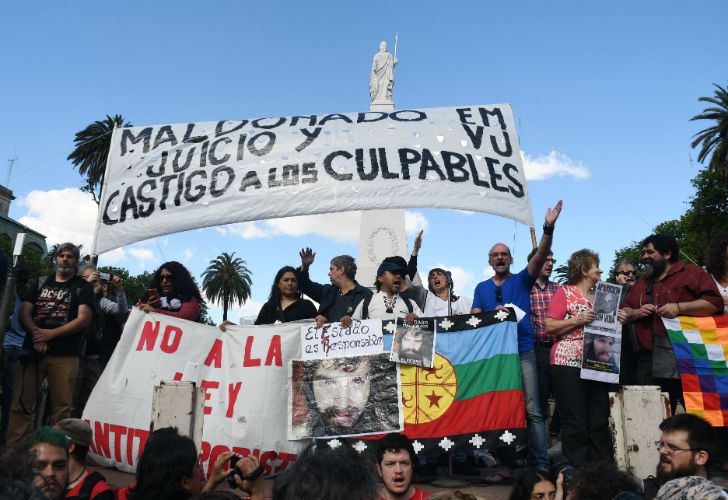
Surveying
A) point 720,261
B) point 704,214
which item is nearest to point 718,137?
point 704,214

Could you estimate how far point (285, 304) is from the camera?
6.15 meters

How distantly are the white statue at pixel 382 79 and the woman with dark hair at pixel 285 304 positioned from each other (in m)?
18.7

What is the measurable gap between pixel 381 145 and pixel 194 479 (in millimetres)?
4815

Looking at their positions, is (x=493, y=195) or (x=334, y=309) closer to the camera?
(x=334, y=309)

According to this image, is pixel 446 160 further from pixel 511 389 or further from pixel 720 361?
pixel 720 361

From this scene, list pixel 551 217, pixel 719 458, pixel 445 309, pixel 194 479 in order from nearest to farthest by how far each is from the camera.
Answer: pixel 194 479
pixel 719 458
pixel 551 217
pixel 445 309

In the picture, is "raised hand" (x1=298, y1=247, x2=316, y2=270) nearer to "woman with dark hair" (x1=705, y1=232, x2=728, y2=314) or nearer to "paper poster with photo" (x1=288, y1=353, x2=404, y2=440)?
"paper poster with photo" (x1=288, y1=353, x2=404, y2=440)

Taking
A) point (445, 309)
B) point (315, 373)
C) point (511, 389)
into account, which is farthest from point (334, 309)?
point (511, 389)

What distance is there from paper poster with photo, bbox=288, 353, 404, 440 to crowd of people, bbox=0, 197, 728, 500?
40cm

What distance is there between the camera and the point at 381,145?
280 inches

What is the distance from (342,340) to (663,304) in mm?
2706

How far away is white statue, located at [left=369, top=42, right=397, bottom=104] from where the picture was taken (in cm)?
2402

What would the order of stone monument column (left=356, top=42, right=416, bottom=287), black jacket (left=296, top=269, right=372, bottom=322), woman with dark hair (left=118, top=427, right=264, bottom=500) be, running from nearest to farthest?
woman with dark hair (left=118, top=427, right=264, bottom=500), black jacket (left=296, top=269, right=372, bottom=322), stone monument column (left=356, top=42, right=416, bottom=287)

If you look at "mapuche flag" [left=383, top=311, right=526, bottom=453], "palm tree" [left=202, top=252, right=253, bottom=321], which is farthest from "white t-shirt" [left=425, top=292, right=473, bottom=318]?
"palm tree" [left=202, top=252, right=253, bottom=321]
